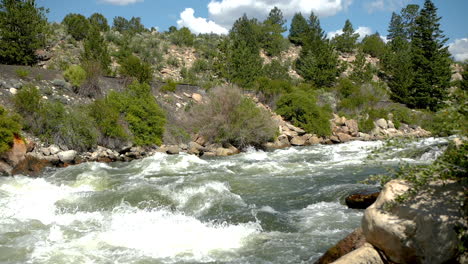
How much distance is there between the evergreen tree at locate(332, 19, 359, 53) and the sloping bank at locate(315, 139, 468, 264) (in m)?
72.3

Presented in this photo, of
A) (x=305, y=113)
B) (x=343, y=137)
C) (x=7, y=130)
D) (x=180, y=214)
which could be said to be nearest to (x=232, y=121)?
(x=305, y=113)

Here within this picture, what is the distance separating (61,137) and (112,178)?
6790 millimetres

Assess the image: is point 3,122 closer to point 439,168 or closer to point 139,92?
point 139,92

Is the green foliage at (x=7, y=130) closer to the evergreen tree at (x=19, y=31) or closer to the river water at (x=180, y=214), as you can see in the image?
the river water at (x=180, y=214)

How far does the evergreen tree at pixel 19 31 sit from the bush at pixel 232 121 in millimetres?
16096

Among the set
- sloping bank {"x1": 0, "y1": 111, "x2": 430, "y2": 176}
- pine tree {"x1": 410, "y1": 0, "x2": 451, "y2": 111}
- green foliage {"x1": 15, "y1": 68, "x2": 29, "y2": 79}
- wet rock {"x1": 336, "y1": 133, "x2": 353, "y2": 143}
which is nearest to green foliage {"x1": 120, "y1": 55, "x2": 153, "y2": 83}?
green foliage {"x1": 15, "y1": 68, "x2": 29, "y2": 79}

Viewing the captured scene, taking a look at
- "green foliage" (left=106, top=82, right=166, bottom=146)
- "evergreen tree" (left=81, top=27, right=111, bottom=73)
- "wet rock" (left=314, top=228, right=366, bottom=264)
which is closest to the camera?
"wet rock" (left=314, top=228, right=366, bottom=264)

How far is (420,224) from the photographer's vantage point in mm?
5160

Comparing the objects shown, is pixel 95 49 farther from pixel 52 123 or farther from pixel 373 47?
pixel 373 47

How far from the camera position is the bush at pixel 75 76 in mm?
26312

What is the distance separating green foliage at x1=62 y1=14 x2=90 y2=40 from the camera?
4944cm

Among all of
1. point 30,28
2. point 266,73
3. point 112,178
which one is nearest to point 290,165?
point 112,178

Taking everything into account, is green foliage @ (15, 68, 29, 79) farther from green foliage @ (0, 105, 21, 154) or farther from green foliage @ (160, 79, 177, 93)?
green foliage @ (160, 79, 177, 93)

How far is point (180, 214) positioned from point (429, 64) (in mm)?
49585
